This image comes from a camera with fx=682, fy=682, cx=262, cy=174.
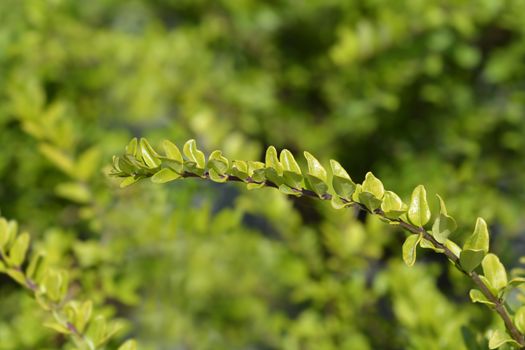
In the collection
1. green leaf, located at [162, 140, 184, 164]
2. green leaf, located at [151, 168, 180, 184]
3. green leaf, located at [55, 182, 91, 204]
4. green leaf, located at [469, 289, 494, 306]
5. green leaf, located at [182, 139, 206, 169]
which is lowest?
green leaf, located at [469, 289, 494, 306]

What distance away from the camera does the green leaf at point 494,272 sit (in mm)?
641

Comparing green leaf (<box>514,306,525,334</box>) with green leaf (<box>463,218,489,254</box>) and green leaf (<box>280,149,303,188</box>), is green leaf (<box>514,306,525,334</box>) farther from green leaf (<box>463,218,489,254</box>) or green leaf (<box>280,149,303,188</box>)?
green leaf (<box>280,149,303,188</box>)

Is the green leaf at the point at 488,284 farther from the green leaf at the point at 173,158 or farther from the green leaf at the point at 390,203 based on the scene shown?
the green leaf at the point at 173,158

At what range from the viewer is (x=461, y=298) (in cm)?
150

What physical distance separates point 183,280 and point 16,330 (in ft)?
1.43

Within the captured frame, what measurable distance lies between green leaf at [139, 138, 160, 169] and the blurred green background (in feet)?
1.67

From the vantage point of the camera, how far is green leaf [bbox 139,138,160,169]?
67 cm

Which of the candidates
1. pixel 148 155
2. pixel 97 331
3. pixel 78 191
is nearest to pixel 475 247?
pixel 148 155

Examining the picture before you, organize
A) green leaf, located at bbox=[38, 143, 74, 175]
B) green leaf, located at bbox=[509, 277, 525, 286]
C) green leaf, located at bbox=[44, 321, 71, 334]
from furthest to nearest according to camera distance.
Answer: green leaf, located at bbox=[38, 143, 74, 175]
green leaf, located at bbox=[44, 321, 71, 334]
green leaf, located at bbox=[509, 277, 525, 286]

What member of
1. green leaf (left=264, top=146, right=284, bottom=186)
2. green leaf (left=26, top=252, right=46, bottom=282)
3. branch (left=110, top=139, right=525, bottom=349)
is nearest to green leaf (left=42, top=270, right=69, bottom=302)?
green leaf (left=26, top=252, right=46, bottom=282)

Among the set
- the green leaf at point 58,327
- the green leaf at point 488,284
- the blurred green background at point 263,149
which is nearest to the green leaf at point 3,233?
the green leaf at point 58,327

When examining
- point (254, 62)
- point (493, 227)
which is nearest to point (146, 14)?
point (254, 62)

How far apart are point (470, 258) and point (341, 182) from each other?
135 millimetres

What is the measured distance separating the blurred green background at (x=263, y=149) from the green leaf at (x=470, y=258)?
15.1 inches
